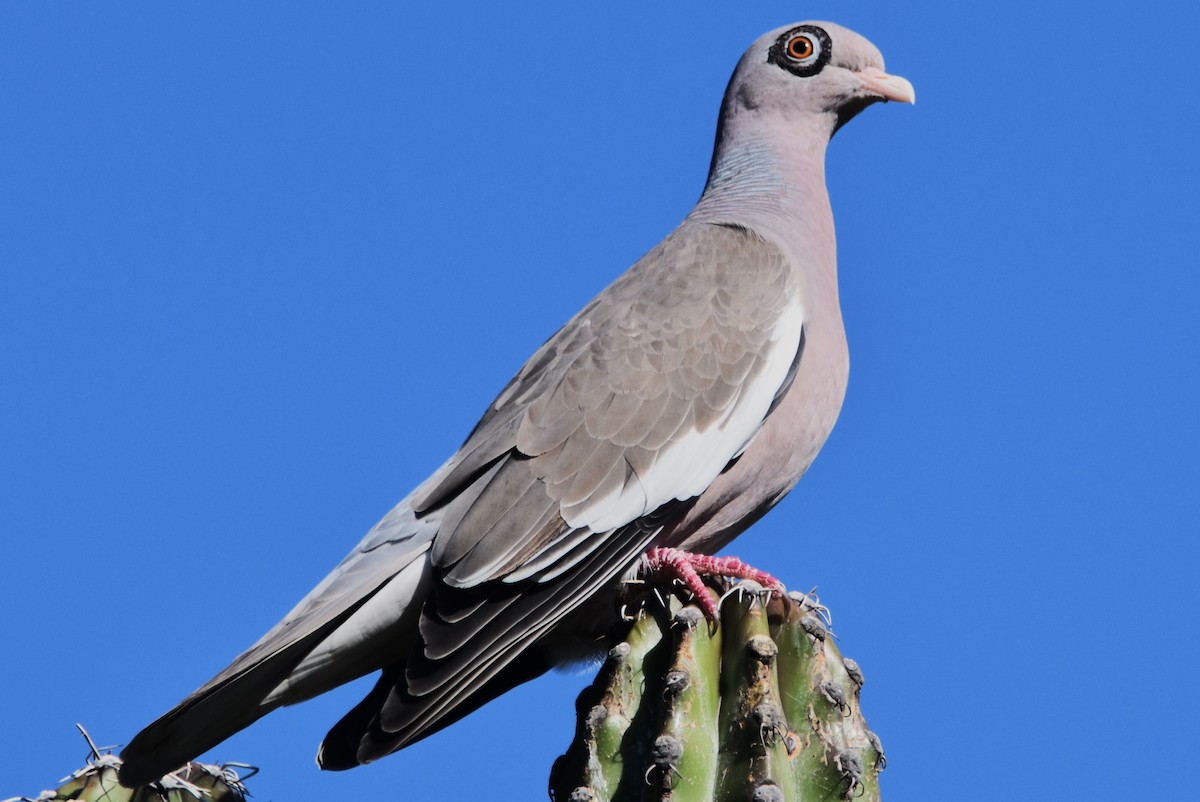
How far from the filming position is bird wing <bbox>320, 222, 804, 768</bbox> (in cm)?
394

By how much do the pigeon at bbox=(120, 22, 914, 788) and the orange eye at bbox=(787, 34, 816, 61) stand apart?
77 centimetres

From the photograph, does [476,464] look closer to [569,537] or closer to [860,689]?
[569,537]

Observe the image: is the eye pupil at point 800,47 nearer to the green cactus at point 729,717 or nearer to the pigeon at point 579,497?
the pigeon at point 579,497

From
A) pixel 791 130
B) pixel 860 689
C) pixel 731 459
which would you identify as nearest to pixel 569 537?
pixel 731 459

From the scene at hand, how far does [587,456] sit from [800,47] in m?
2.23

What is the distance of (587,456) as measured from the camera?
4.38 metres

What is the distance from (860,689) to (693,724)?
49 centimetres

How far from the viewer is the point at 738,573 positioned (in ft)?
12.1

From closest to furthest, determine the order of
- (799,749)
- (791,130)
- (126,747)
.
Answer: (799,749) → (126,747) → (791,130)

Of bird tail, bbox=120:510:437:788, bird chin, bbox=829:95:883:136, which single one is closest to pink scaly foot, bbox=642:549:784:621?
bird tail, bbox=120:510:437:788

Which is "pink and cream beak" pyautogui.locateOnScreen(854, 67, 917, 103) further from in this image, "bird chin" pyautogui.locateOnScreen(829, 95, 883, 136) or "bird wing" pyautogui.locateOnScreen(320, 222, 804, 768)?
"bird wing" pyautogui.locateOnScreen(320, 222, 804, 768)

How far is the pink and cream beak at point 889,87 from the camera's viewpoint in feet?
18.4

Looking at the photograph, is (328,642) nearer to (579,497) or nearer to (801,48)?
(579,497)

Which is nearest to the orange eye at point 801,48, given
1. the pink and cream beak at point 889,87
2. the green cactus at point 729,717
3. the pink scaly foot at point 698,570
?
the pink and cream beak at point 889,87
